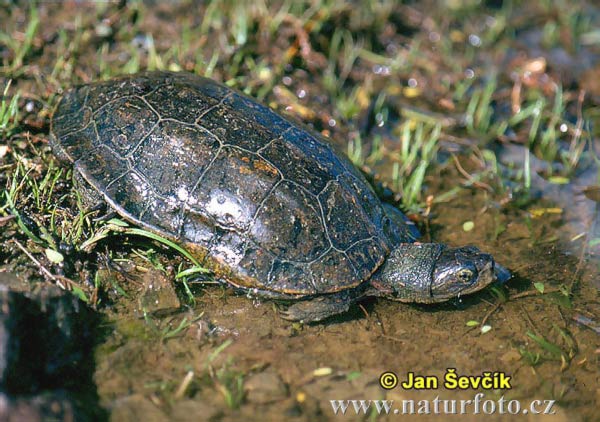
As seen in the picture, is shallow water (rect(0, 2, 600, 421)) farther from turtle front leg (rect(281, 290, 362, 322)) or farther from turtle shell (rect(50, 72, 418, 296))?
turtle shell (rect(50, 72, 418, 296))

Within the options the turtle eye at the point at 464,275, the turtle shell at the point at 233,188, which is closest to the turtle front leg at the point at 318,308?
the turtle shell at the point at 233,188

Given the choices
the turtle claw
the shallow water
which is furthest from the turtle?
the shallow water

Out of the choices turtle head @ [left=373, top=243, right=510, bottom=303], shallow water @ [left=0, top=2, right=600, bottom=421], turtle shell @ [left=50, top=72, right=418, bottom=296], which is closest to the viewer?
shallow water @ [left=0, top=2, right=600, bottom=421]

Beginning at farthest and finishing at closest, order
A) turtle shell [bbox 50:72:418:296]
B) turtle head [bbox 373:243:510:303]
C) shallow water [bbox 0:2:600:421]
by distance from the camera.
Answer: turtle head [bbox 373:243:510:303] → turtle shell [bbox 50:72:418:296] → shallow water [bbox 0:2:600:421]

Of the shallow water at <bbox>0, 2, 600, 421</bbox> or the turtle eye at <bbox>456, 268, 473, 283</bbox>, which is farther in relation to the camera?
the turtle eye at <bbox>456, 268, 473, 283</bbox>

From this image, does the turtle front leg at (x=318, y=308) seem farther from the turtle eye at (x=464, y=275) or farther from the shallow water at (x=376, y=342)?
the turtle eye at (x=464, y=275)

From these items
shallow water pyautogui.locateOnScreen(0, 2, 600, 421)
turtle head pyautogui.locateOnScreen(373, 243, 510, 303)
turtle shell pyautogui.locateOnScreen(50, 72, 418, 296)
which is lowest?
shallow water pyautogui.locateOnScreen(0, 2, 600, 421)

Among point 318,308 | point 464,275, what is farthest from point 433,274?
point 318,308

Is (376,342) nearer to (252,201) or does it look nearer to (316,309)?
(316,309)
